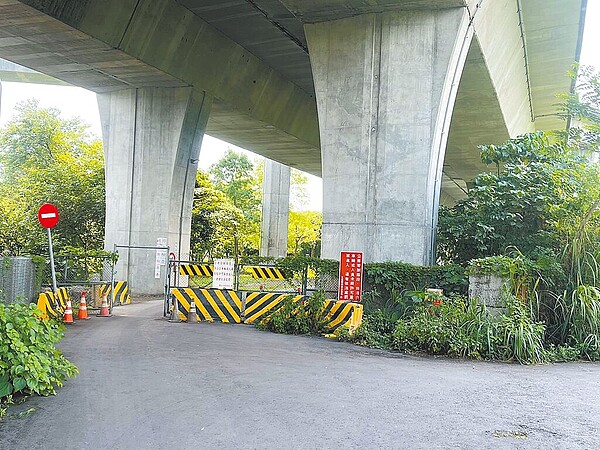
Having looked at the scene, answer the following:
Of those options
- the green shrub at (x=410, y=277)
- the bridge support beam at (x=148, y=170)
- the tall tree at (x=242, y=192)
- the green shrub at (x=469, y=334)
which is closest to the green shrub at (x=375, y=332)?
the green shrub at (x=469, y=334)

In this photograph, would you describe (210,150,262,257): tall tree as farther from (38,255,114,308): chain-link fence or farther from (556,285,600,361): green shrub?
(556,285,600,361): green shrub

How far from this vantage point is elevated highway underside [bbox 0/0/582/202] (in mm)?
16391

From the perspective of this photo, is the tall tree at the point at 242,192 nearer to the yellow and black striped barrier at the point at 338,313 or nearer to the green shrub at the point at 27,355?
the yellow and black striped barrier at the point at 338,313

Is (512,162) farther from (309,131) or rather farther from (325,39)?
(309,131)

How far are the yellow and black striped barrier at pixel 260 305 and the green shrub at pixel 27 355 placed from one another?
7.40 meters

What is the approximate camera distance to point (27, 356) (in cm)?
694

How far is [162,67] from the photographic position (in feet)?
65.7

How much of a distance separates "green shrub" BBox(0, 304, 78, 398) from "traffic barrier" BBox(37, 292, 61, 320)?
23.1 ft

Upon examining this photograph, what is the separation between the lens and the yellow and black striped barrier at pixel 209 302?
1531cm

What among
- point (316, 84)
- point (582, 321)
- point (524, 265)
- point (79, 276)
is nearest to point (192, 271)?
point (79, 276)

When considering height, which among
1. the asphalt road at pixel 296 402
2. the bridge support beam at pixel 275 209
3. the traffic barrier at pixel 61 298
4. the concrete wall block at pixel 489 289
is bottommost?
the asphalt road at pixel 296 402

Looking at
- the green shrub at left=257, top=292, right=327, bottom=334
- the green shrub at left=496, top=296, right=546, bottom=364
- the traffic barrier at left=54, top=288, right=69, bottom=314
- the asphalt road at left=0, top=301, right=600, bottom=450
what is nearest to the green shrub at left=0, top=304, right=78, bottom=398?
the asphalt road at left=0, top=301, right=600, bottom=450

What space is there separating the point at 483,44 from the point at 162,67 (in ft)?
30.1

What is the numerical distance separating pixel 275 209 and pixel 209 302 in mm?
25967
